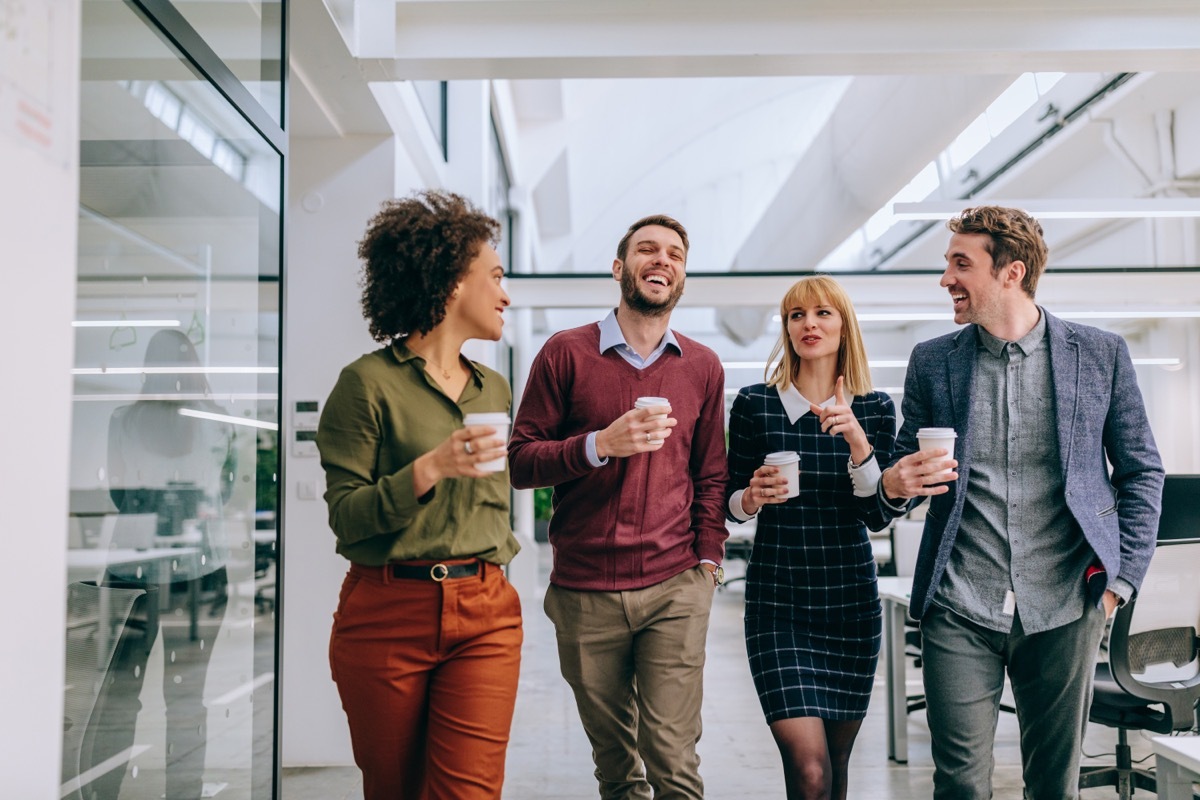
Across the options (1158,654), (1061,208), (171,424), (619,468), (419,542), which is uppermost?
(1061,208)

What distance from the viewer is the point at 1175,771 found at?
180 cm

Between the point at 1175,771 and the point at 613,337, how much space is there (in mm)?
1458

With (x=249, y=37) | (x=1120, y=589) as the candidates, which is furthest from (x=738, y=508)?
(x=249, y=37)

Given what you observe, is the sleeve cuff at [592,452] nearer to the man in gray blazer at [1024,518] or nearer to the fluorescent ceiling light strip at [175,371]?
the man in gray blazer at [1024,518]

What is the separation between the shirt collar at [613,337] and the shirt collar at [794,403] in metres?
0.29

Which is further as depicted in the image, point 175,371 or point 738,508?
point 738,508

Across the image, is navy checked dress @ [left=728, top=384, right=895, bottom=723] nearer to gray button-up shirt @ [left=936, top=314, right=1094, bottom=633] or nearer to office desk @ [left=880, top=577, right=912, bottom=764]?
gray button-up shirt @ [left=936, top=314, right=1094, bottom=633]

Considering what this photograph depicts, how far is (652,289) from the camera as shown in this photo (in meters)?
2.36

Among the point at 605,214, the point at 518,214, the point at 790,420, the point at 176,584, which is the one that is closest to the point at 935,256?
the point at 605,214

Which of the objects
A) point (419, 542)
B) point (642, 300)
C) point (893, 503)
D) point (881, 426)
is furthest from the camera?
point (881, 426)

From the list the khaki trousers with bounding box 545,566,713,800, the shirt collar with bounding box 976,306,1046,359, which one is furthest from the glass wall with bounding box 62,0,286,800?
the shirt collar with bounding box 976,306,1046,359

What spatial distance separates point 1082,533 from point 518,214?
7982 millimetres

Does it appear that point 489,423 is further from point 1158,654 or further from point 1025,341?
point 1158,654

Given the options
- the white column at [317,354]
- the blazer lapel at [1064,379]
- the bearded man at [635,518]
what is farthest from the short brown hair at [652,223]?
the white column at [317,354]
